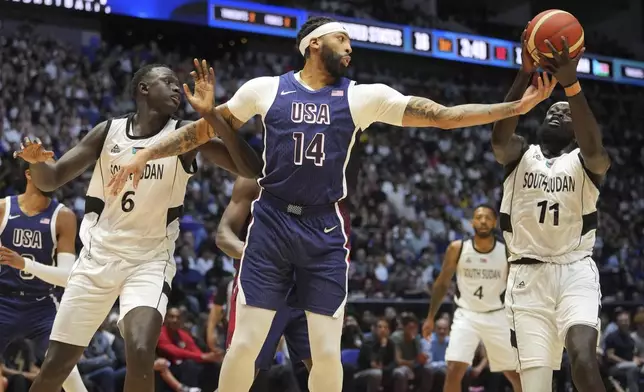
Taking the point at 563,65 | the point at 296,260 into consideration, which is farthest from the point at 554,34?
the point at 296,260

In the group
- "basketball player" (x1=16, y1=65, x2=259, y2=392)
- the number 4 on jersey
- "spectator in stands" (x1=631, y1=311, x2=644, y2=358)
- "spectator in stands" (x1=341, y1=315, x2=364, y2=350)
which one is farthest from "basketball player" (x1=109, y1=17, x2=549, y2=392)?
"spectator in stands" (x1=631, y1=311, x2=644, y2=358)

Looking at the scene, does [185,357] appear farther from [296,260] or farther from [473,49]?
[473,49]

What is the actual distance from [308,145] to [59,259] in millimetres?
2632

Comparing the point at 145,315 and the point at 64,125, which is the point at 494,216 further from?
the point at 64,125

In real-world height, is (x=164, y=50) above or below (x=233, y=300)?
above

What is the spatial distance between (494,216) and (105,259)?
4.53 meters

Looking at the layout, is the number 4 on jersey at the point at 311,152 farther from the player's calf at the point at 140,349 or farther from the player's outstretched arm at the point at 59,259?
the player's outstretched arm at the point at 59,259

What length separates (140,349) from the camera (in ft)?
14.4

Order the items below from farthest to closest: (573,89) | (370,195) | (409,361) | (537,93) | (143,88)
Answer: (370,195)
(409,361)
(143,88)
(573,89)
(537,93)

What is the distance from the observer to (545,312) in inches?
196

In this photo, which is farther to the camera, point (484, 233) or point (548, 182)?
point (484, 233)

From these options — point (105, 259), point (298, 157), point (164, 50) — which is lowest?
point (105, 259)

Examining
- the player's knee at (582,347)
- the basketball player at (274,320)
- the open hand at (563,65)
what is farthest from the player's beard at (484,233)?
the open hand at (563,65)

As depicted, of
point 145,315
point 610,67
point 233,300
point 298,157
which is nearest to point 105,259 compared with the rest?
point 145,315
